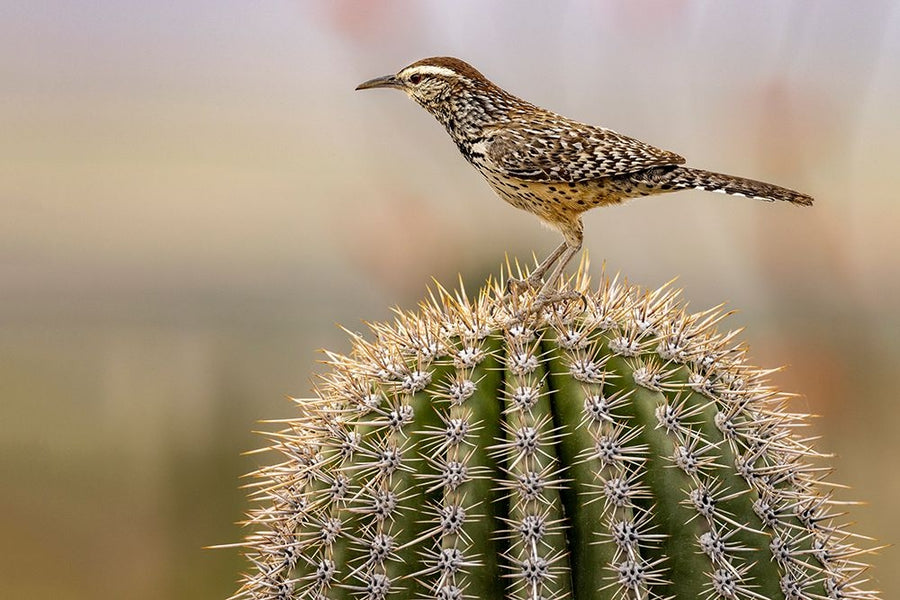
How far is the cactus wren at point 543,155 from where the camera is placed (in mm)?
1503

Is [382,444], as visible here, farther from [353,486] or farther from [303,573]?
[303,573]

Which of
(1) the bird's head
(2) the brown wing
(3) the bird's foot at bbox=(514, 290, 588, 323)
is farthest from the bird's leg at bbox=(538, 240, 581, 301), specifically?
(1) the bird's head

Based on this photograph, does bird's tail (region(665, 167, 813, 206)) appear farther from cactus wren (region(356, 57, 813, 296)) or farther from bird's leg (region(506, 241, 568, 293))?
bird's leg (region(506, 241, 568, 293))

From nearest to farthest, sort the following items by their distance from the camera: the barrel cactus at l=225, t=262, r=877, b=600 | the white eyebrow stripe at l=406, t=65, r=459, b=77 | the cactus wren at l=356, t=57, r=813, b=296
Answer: the barrel cactus at l=225, t=262, r=877, b=600 → the cactus wren at l=356, t=57, r=813, b=296 → the white eyebrow stripe at l=406, t=65, r=459, b=77

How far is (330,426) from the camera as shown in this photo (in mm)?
1273

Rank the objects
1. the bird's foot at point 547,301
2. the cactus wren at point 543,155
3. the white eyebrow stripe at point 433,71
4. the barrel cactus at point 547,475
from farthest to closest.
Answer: the white eyebrow stripe at point 433,71
the cactus wren at point 543,155
the bird's foot at point 547,301
the barrel cactus at point 547,475

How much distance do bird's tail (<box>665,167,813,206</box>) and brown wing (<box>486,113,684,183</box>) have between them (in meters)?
0.04

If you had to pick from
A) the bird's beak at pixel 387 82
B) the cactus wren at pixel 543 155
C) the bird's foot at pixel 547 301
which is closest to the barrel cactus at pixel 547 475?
the bird's foot at pixel 547 301

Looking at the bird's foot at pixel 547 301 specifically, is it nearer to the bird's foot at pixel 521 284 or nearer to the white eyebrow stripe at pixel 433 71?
the bird's foot at pixel 521 284

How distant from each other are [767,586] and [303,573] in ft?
1.89

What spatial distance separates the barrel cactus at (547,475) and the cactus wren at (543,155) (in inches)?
7.8

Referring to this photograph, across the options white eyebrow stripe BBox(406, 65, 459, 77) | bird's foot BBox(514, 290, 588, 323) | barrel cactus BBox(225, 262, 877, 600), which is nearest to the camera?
barrel cactus BBox(225, 262, 877, 600)

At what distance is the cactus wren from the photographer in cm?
150

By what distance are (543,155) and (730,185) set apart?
0.96ft
